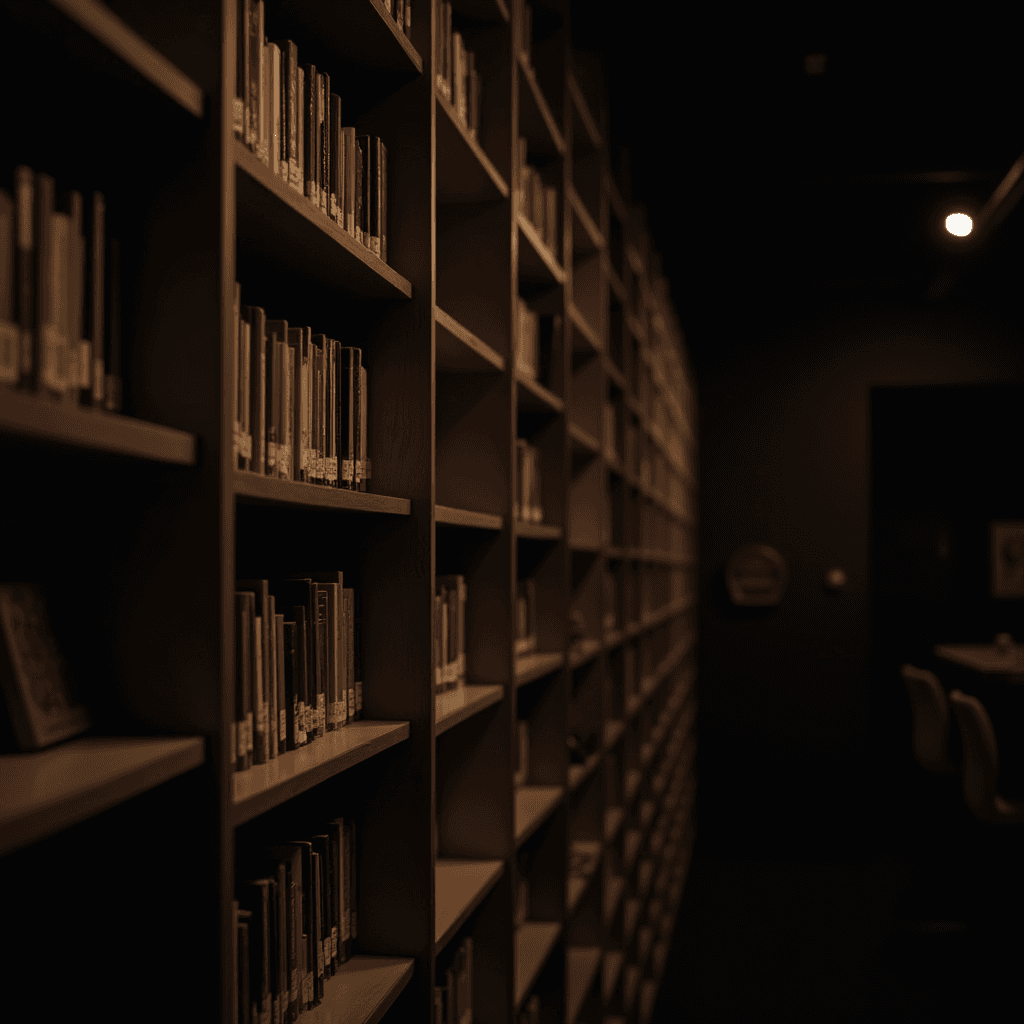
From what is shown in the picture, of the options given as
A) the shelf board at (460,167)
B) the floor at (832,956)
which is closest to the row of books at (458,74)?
the shelf board at (460,167)

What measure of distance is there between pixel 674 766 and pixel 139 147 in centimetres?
513

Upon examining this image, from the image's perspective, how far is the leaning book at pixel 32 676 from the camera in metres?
0.94

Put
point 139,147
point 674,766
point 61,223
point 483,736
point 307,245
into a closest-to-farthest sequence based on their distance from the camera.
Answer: point 61,223
point 139,147
point 307,245
point 483,736
point 674,766

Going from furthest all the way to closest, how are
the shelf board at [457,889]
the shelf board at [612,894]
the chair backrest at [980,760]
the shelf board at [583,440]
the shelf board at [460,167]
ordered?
the chair backrest at [980,760]
the shelf board at [612,894]
the shelf board at [583,440]
the shelf board at [460,167]
the shelf board at [457,889]

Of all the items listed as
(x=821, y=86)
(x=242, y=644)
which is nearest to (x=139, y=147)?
(x=242, y=644)

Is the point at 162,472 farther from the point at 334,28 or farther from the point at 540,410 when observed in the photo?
the point at 540,410

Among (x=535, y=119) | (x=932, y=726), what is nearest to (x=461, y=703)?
(x=535, y=119)

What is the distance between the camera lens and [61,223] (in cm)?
91

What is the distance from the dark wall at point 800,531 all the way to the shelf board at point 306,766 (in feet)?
19.3

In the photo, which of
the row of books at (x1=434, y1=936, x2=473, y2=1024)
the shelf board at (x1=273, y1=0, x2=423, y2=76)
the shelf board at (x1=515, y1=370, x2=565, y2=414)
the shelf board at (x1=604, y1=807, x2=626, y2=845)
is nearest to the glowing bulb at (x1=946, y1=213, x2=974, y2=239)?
the shelf board at (x1=515, y1=370, x2=565, y2=414)

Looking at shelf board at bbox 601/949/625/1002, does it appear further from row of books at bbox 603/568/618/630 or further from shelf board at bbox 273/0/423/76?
shelf board at bbox 273/0/423/76

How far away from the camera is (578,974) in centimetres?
293

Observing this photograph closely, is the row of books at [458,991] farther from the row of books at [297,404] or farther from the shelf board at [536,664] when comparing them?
the row of books at [297,404]

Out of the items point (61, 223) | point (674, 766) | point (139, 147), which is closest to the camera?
point (61, 223)
